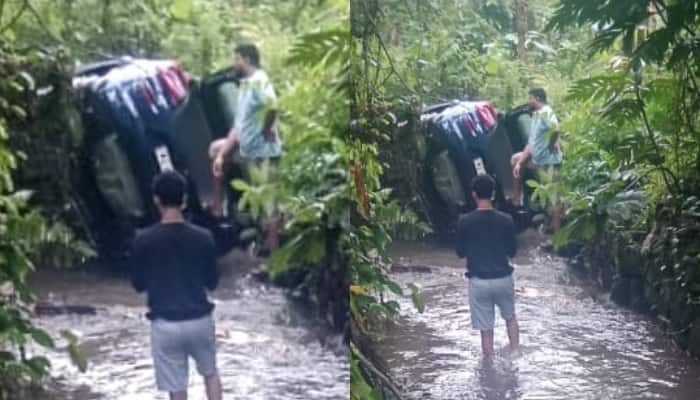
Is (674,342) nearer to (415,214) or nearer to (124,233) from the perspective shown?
(415,214)

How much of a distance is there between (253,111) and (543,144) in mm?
622

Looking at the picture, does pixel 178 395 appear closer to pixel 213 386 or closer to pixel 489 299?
pixel 213 386

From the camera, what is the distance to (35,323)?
161cm

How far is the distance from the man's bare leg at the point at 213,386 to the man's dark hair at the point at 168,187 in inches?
14.8

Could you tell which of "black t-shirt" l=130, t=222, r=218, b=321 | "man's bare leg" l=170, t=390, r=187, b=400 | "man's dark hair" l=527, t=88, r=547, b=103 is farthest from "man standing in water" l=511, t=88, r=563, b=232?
"man's bare leg" l=170, t=390, r=187, b=400

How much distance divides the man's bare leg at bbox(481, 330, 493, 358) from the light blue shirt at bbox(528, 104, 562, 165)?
0.39m

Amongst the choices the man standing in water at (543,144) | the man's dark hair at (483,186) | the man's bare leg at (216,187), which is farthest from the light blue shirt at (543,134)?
the man's bare leg at (216,187)

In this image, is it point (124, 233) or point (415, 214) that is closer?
point (124, 233)

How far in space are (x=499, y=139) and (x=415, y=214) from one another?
9.9 inches

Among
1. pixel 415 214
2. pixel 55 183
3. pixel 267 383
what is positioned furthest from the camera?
pixel 415 214

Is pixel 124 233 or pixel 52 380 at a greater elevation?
pixel 124 233

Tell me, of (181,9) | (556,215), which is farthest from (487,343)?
(181,9)

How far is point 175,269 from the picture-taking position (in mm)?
1587

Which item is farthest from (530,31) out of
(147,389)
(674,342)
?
(147,389)
